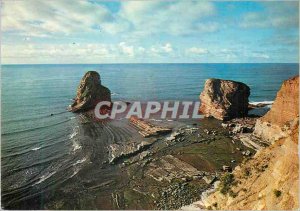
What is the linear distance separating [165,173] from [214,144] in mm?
14687

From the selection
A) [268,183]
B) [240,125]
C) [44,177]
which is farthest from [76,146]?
[268,183]

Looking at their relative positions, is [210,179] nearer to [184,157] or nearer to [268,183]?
[184,157]

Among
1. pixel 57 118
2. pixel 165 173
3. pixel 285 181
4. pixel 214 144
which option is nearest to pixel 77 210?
pixel 165 173

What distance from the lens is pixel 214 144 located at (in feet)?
179

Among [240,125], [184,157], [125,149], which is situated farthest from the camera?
[240,125]

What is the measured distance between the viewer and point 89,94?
85.1 meters

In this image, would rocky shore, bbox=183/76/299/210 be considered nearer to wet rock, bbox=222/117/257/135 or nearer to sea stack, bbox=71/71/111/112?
wet rock, bbox=222/117/257/135

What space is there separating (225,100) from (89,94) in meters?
34.9

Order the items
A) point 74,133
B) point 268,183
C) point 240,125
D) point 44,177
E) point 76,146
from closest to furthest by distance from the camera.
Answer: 1. point 268,183
2. point 44,177
3. point 76,146
4. point 240,125
5. point 74,133

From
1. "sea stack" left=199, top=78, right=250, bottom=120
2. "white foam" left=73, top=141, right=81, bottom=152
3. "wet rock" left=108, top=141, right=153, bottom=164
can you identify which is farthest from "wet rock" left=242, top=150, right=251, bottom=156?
"white foam" left=73, top=141, right=81, bottom=152

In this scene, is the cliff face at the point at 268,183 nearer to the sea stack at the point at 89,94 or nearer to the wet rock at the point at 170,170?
the wet rock at the point at 170,170

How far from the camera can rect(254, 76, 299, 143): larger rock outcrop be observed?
47.4 meters

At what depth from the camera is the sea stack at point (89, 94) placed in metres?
83.3

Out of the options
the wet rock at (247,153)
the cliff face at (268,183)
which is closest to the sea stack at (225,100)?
the wet rock at (247,153)
